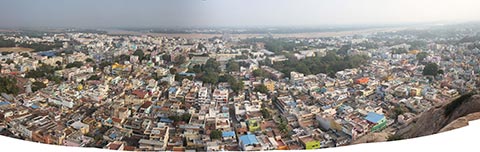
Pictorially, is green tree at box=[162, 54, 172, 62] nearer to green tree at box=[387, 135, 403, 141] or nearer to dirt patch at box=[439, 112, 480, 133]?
green tree at box=[387, 135, 403, 141]

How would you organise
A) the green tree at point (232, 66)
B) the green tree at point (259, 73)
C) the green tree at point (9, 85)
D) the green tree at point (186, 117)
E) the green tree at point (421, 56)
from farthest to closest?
the green tree at point (421, 56) → the green tree at point (259, 73) → the green tree at point (232, 66) → the green tree at point (9, 85) → the green tree at point (186, 117)

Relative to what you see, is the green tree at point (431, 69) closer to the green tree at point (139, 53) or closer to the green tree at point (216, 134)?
the green tree at point (216, 134)

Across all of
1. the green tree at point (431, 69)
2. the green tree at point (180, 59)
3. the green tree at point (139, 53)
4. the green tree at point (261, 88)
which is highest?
the green tree at point (139, 53)

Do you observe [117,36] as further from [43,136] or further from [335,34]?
[335,34]

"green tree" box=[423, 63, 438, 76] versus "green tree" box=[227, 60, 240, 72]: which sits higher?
"green tree" box=[227, 60, 240, 72]

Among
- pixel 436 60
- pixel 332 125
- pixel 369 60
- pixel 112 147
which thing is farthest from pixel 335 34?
pixel 112 147

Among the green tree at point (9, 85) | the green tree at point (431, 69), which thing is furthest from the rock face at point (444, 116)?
the green tree at point (9, 85)

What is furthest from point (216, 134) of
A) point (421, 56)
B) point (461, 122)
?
point (421, 56)

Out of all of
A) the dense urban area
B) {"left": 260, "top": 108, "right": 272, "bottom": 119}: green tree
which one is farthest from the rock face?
{"left": 260, "top": 108, "right": 272, "bottom": 119}: green tree
